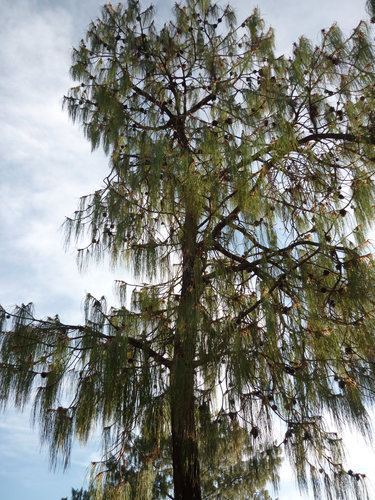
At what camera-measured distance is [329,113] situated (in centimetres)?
322

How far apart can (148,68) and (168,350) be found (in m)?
1.88

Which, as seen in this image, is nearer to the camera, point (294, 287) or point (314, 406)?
point (314, 406)

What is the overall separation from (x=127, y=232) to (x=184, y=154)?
57 cm

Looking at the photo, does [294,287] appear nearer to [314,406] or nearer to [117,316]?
[314,406]

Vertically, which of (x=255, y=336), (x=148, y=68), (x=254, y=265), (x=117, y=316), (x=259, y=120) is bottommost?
(x=255, y=336)

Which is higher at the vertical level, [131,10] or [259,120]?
[131,10]

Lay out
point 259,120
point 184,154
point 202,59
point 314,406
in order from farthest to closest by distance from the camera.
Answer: point 202,59 < point 259,120 < point 184,154 < point 314,406

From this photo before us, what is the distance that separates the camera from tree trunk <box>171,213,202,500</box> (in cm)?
231

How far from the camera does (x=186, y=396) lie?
232 centimetres

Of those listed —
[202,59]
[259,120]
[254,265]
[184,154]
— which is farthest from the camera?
[202,59]

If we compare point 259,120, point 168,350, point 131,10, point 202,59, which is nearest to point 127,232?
point 168,350

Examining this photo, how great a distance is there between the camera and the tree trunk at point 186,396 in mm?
2309

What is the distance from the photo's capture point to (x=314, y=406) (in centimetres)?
230

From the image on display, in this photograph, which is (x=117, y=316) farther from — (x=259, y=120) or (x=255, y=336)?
(x=259, y=120)
